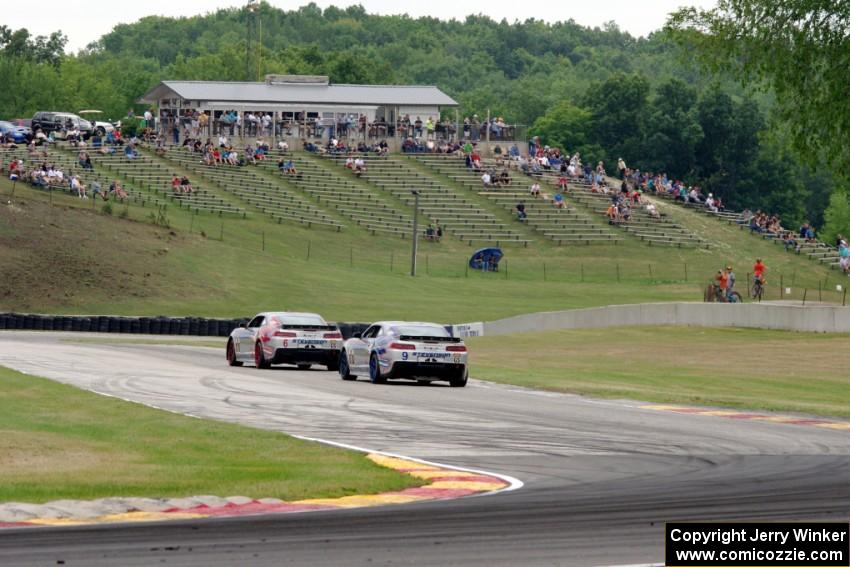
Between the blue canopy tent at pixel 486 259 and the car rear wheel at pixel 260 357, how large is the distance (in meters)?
45.8

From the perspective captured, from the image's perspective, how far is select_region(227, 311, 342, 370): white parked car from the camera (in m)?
35.1

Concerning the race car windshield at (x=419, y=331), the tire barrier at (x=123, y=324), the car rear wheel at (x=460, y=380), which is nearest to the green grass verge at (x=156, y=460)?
the race car windshield at (x=419, y=331)

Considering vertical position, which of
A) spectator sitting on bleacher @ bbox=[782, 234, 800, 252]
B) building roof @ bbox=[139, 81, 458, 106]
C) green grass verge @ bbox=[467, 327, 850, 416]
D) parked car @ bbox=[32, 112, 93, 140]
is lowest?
green grass verge @ bbox=[467, 327, 850, 416]

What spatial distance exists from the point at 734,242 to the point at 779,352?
52506 mm

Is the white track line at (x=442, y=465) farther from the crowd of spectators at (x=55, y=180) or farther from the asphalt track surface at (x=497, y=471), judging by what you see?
the crowd of spectators at (x=55, y=180)

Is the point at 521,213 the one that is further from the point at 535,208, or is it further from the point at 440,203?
the point at 440,203

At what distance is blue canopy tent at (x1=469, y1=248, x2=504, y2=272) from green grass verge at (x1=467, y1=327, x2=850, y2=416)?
28573 mm

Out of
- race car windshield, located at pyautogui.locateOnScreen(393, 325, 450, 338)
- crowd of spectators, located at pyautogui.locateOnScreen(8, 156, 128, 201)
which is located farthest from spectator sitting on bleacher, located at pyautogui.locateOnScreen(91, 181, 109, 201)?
race car windshield, located at pyautogui.locateOnScreen(393, 325, 450, 338)

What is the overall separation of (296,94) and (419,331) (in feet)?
260

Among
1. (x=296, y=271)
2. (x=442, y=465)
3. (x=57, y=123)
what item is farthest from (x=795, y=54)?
(x=57, y=123)

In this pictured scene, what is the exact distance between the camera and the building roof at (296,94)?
352 ft

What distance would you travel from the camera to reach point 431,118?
10888 centimetres

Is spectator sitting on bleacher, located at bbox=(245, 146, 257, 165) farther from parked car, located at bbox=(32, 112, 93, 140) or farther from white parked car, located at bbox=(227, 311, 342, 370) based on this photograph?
white parked car, located at bbox=(227, 311, 342, 370)

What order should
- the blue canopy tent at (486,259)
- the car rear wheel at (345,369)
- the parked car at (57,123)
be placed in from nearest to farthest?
the car rear wheel at (345,369) → the blue canopy tent at (486,259) → the parked car at (57,123)
